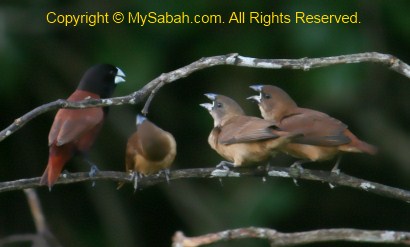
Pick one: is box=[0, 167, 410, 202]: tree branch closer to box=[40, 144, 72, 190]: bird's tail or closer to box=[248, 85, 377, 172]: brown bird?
box=[40, 144, 72, 190]: bird's tail

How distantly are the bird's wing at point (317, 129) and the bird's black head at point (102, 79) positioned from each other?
57.5 inches

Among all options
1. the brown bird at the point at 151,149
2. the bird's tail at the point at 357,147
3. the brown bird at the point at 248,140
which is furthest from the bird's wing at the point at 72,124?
the bird's tail at the point at 357,147

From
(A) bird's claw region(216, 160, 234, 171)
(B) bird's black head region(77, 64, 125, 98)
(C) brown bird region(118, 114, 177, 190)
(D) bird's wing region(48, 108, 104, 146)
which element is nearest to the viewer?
(A) bird's claw region(216, 160, 234, 171)

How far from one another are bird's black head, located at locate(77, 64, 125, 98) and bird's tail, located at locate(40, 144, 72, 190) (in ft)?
3.28

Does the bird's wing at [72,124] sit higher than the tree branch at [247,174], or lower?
higher

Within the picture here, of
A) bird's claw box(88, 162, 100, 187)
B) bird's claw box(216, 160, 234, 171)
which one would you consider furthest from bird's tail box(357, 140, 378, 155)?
bird's claw box(88, 162, 100, 187)

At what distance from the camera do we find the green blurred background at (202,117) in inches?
270

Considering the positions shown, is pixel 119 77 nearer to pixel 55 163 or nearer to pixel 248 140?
pixel 55 163

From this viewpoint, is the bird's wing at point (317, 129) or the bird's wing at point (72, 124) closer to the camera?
the bird's wing at point (317, 129)

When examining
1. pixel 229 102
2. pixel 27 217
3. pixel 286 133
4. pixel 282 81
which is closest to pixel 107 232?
pixel 27 217

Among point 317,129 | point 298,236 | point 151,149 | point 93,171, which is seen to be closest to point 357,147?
point 317,129

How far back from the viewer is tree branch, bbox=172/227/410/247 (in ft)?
9.68

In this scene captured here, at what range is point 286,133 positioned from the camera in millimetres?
4734

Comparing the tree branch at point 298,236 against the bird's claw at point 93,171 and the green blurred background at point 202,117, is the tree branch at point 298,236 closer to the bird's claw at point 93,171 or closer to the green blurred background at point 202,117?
the bird's claw at point 93,171
